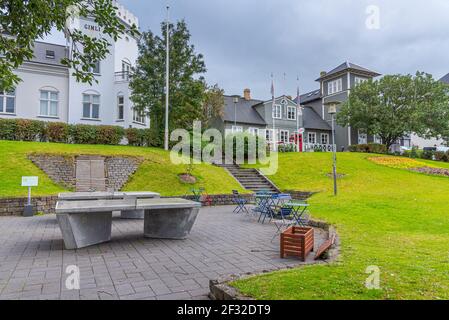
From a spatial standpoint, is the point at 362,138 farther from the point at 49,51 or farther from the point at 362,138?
the point at 49,51

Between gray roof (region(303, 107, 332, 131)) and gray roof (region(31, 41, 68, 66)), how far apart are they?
89.4 ft

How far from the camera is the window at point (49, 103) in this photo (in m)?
25.2

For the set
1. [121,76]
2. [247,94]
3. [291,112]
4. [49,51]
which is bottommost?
[291,112]

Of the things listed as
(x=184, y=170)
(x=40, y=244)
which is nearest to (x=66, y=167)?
(x=184, y=170)

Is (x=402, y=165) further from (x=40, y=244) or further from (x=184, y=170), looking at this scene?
(x=40, y=244)

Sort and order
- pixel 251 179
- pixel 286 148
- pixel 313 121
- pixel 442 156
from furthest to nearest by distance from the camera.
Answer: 1. pixel 313 121
2. pixel 286 148
3. pixel 442 156
4. pixel 251 179

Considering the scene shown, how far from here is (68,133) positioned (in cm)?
2120

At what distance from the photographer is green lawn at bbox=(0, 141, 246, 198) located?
44.5 feet

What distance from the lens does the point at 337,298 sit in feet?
11.3

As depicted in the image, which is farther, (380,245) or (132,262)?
(380,245)

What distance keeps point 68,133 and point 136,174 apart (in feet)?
24.7

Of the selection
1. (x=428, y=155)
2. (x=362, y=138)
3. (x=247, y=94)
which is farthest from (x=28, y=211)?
(x=362, y=138)

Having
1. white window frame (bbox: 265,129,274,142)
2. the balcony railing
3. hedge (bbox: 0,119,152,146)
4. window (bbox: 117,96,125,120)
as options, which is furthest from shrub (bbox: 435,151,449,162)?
the balcony railing

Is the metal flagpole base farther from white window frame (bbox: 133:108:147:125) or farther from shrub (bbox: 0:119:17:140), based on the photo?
white window frame (bbox: 133:108:147:125)
